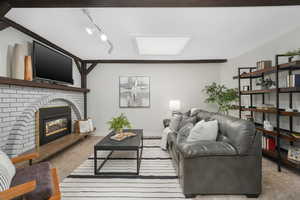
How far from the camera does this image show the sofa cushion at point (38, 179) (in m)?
1.31

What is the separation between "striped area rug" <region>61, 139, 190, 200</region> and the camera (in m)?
1.90

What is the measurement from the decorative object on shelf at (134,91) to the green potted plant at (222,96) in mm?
1874

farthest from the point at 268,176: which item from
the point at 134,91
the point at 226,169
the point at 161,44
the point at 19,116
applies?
the point at 19,116

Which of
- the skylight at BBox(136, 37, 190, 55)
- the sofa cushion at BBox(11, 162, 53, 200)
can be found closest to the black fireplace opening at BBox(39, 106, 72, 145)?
the sofa cushion at BBox(11, 162, 53, 200)

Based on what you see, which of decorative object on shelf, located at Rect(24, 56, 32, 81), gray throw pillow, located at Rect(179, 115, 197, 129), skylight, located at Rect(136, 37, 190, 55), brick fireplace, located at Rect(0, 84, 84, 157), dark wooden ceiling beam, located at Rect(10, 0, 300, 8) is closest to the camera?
dark wooden ceiling beam, located at Rect(10, 0, 300, 8)

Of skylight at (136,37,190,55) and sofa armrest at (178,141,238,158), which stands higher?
skylight at (136,37,190,55)

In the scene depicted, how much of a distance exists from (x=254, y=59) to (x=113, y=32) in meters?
3.29

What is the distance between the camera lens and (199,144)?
1.93m

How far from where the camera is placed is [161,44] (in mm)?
3236

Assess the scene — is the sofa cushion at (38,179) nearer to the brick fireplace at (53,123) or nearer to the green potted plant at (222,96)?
the brick fireplace at (53,123)

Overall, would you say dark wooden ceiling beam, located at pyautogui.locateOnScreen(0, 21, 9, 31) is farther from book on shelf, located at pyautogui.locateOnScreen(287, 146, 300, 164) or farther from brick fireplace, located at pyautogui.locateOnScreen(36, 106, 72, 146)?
book on shelf, located at pyautogui.locateOnScreen(287, 146, 300, 164)

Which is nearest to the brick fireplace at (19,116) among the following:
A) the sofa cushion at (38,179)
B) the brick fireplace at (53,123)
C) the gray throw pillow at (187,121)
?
the brick fireplace at (53,123)

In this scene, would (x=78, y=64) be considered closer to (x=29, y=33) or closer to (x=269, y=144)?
(x=29, y=33)

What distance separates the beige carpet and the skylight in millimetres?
2556
